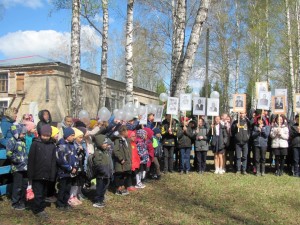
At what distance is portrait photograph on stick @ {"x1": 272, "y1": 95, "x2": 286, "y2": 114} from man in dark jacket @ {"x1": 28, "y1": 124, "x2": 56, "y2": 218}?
25.8ft

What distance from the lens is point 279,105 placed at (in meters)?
11.4

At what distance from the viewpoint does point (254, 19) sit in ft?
87.0

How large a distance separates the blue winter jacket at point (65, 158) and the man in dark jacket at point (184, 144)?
4707 millimetres

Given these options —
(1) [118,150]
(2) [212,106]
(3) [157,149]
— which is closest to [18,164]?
(1) [118,150]

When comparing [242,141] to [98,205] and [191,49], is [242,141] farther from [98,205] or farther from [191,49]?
[98,205]

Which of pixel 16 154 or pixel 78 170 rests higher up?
pixel 16 154

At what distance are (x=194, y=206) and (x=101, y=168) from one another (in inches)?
81.4

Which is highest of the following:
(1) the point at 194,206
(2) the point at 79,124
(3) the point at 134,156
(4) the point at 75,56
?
(4) the point at 75,56

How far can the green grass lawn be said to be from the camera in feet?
20.3

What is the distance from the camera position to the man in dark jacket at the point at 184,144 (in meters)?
10.7

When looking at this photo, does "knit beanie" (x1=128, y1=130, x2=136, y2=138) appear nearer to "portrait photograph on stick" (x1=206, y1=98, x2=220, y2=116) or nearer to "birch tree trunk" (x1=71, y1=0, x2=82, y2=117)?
"portrait photograph on stick" (x1=206, y1=98, x2=220, y2=116)

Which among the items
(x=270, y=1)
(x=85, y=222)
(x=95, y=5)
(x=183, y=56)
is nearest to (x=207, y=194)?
(x=85, y=222)

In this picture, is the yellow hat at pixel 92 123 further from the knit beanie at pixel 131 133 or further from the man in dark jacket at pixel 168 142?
the man in dark jacket at pixel 168 142

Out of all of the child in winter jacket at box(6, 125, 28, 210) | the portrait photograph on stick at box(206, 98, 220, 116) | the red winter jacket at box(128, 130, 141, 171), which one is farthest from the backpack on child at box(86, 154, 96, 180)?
the portrait photograph on stick at box(206, 98, 220, 116)
